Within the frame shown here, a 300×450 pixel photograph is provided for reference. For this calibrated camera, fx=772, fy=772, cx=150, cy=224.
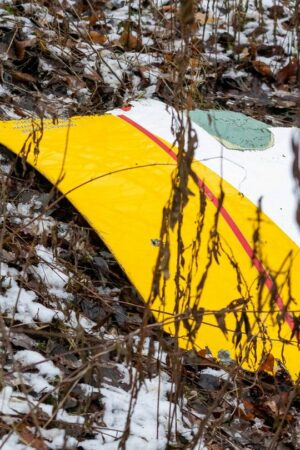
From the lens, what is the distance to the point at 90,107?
3.77 meters

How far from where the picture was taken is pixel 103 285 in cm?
261

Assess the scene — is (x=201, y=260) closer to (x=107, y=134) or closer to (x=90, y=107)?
(x=107, y=134)

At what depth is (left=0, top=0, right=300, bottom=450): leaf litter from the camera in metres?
1.78

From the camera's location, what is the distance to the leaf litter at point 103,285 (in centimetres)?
178

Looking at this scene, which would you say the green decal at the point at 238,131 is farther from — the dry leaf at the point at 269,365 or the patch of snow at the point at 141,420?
the patch of snow at the point at 141,420

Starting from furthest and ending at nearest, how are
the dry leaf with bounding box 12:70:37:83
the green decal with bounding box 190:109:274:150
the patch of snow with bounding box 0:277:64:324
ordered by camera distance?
the dry leaf with bounding box 12:70:37:83
the green decal with bounding box 190:109:274:150
the patch of snow with bounding box 0:277:64:324

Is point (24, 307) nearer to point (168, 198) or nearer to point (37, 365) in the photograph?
Answer: point (37, 365)

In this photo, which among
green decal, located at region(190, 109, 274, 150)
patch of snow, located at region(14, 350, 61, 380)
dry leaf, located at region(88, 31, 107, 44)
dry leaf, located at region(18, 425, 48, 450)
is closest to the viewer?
dry leaf, located at region(18, 425, 48, 450)

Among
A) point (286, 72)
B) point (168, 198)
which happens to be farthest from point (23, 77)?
point (286, 72)

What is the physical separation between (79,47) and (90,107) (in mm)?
564

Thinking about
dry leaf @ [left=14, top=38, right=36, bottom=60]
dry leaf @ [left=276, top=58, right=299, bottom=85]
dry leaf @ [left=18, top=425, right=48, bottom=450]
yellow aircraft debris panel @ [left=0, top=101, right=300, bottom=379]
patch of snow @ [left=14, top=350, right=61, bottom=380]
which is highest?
dry leaf @ [left=14, top=38, right=36, bottom=60]

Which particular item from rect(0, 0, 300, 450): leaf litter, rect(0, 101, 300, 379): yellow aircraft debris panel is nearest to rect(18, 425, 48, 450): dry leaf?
rect(0, 0, 300, 450): leaf litter

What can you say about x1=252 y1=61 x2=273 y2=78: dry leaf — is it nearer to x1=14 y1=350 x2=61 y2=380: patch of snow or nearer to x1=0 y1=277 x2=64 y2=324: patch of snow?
x1=0 y1=277 x2=64 y2=324: patch of snow

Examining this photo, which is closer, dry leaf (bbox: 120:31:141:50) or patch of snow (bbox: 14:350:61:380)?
patch of snow (bbox: 14:350:61:380)
